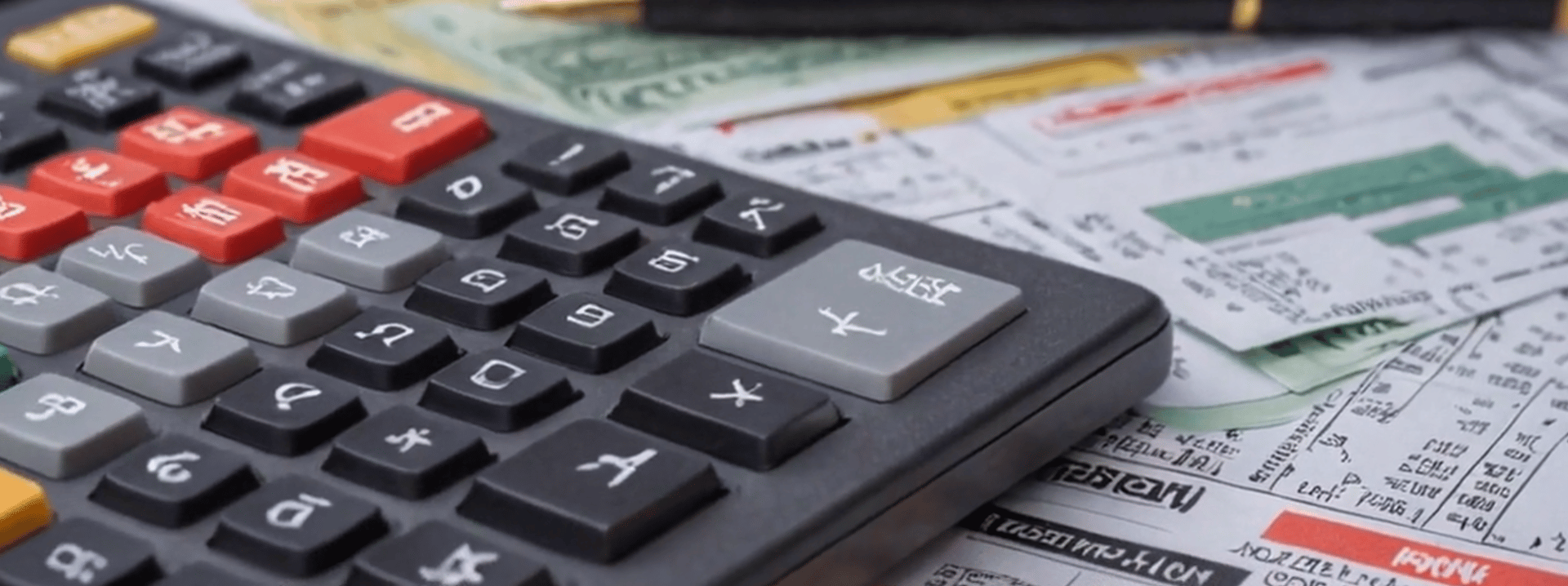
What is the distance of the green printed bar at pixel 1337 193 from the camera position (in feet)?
1.58

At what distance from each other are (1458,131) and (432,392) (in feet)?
1.10

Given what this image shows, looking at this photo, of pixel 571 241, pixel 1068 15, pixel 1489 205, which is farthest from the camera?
pixel 1068 15

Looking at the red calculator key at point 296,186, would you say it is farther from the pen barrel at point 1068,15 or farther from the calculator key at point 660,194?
the pen barrel at point 1068,15

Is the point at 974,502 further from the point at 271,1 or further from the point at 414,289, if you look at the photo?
the point at 271,1

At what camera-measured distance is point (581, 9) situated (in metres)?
0.58

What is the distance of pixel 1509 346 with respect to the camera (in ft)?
1.37

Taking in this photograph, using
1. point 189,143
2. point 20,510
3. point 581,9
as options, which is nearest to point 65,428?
point 20,510

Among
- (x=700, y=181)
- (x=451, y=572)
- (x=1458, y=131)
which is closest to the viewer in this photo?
(x=451, y=572)

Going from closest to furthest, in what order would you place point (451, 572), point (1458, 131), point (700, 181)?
point (451, 572)
point (700, 181)
point (1458, 131)

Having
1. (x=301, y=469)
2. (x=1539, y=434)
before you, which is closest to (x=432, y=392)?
(x=301, y=469)

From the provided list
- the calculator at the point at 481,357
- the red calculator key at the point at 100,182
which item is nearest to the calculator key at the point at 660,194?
the calculator at the point at 481,357

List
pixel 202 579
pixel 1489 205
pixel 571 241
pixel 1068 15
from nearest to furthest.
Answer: pixel 202 579
pixel 571 241
pixel 1489 205
pixel 1068 15

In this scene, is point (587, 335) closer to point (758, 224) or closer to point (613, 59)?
point (758, 224)

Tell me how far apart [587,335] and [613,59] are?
0.25 m
